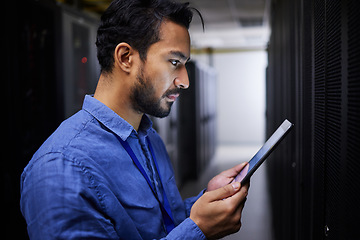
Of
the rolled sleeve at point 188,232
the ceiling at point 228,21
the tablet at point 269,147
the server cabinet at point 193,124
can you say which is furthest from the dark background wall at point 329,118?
the server cabinet at point 193,124

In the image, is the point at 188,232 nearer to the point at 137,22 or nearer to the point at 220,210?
the point at 220,210

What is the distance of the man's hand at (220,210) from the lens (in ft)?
2.78

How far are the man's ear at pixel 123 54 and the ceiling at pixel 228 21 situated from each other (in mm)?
2357

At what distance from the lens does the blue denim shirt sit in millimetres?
771

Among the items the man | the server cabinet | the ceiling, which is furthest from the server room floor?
the ceiling

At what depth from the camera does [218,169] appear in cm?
618

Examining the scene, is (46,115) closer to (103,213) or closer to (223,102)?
(103,213)

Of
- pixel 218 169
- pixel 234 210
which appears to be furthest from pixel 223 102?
pixel 234 210

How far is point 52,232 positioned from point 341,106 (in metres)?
0.67

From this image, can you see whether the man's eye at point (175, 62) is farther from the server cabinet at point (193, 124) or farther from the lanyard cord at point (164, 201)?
the server cabinet at point (193, 124)

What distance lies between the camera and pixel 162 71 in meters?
0.99

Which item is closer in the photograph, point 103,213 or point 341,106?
point 341,106

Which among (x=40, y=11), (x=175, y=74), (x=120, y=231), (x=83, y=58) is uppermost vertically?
(x=40, y=11)

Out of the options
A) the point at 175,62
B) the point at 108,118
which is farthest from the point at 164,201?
the point at 175,62
